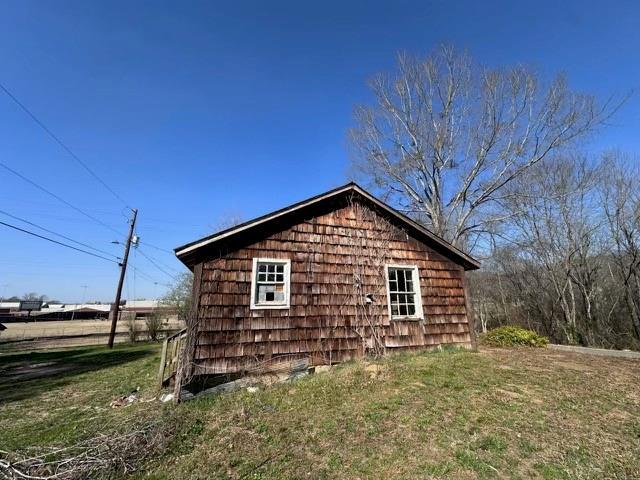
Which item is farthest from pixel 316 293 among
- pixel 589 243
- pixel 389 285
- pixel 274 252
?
pixel 589 243

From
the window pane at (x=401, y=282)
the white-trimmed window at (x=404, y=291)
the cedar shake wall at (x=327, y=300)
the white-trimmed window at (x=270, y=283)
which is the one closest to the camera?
the cedar shake wall at (x=327, y=300)

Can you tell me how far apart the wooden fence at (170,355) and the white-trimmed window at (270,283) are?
2.02 meters

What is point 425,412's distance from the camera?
5422mm

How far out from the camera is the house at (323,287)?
7.90 metres

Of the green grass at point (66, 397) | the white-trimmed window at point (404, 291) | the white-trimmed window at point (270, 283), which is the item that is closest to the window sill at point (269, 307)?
the white-trimmed window at point (270, 283)

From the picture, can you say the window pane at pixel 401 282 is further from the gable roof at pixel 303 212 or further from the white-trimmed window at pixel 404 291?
the gable roof at pixel 303 212

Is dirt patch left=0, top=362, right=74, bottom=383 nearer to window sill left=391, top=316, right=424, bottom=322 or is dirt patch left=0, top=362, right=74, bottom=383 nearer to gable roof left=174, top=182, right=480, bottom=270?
gable roof left=174, top=182, right=480, bottom=270

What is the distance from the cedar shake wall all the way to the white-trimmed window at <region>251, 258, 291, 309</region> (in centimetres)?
15

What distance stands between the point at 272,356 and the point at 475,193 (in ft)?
53.9

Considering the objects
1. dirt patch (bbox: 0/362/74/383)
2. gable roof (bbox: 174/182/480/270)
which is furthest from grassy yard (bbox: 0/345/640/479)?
dirt patch (bbox: 0/362/74/383)

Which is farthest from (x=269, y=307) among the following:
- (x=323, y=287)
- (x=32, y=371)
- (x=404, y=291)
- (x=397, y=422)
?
(x=32, y=371)

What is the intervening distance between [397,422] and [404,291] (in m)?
5.42

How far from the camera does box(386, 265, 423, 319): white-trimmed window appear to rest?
9.99 m

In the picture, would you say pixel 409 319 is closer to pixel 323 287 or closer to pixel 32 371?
pixel 323 287
